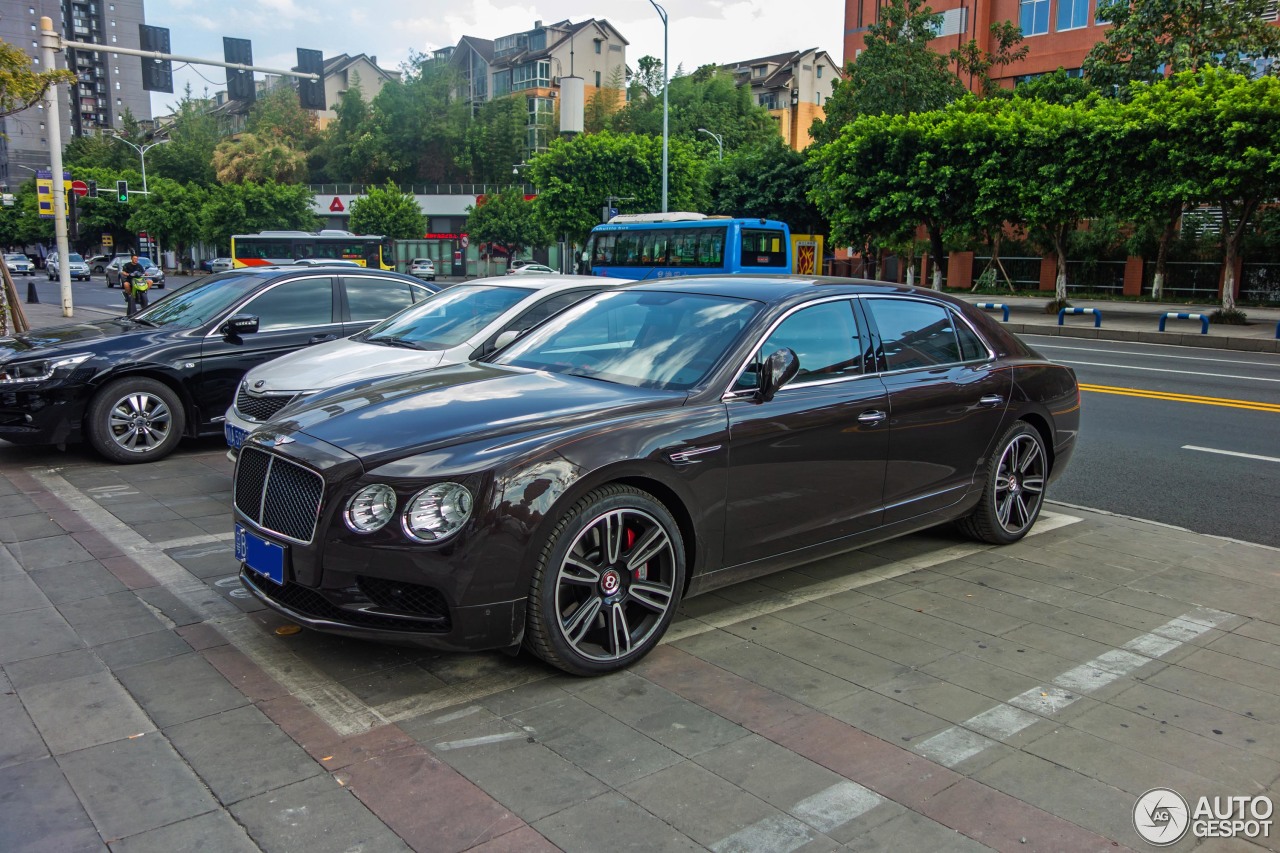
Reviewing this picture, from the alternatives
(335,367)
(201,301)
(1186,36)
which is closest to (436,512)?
(335,367)

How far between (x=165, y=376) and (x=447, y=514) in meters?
5.66

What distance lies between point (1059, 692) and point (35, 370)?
24.8 ft

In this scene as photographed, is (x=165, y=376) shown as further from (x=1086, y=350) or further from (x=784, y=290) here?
(x=1086, y=350)

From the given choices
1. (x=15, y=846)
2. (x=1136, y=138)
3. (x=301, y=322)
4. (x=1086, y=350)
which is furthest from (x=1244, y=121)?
(x=15, y=846)

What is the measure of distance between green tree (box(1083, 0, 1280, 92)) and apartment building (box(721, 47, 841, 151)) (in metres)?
59.2

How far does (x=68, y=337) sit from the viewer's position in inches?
325

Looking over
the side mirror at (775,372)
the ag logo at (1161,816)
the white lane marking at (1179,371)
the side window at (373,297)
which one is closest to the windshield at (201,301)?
the side window at (373,297)

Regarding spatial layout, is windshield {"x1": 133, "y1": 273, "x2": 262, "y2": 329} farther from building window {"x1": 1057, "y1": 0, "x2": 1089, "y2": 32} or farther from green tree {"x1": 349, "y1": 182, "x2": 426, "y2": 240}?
green tree {"x1": 349, "y1": 182, "x2": 426, "y2": 240}

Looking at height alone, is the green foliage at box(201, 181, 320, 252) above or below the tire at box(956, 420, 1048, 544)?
above

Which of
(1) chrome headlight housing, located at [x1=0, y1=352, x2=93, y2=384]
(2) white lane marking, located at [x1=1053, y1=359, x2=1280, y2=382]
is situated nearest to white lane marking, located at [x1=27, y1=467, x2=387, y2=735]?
(1) chrome headlight housing, located at [x1=0, y1=352, x2=93, y2=384]

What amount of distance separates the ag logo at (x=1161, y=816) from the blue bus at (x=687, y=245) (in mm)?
25750

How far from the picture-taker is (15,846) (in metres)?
2.80

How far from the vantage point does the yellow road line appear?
11.9 meters

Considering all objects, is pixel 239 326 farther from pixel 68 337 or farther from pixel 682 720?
pixel 682 720
